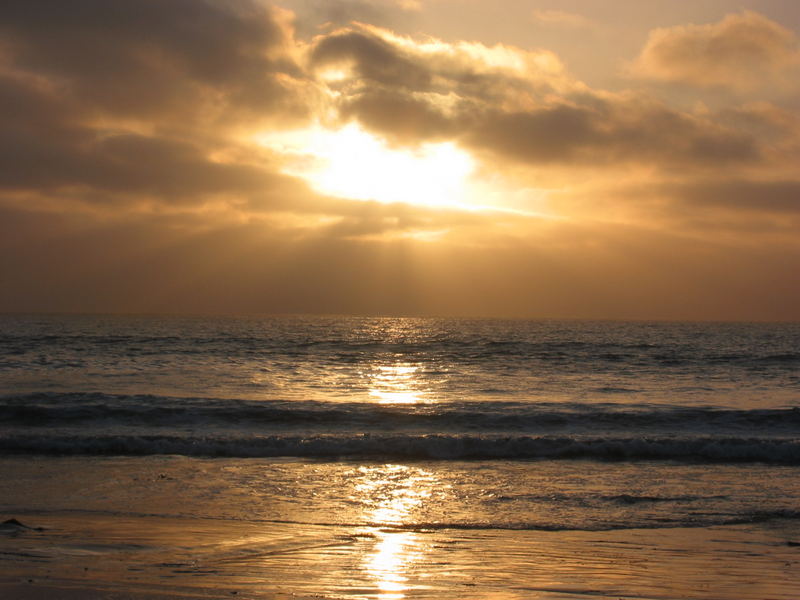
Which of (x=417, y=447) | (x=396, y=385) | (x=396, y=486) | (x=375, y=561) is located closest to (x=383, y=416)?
(x=417, y=447)

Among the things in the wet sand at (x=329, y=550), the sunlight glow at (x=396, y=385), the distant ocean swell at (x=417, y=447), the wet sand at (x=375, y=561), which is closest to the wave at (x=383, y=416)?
the sunlight glow at (x=396, y=385)

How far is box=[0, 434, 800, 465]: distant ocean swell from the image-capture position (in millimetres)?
14828

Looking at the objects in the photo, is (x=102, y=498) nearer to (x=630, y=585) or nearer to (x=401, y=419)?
(x=630, y=585)

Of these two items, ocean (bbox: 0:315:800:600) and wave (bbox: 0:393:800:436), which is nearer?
ocean (bbox: 0:315:800:600)

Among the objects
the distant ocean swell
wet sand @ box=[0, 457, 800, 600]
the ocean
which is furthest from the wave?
wet sand @ box=[0, 457, 800, 600]

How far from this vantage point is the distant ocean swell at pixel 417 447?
1483 centimetres

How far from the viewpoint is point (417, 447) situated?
15.2 m

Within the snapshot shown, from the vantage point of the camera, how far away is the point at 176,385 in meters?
26.0

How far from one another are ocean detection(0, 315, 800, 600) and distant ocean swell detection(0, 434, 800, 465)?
6 centimetres

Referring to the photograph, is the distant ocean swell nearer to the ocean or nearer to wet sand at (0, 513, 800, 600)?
the ocean

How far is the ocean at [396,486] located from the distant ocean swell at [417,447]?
6 cm

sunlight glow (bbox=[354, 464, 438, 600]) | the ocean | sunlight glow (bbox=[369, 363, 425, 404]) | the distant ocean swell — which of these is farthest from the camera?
sunlight glow (bbox=[369, 363, 425, 404])

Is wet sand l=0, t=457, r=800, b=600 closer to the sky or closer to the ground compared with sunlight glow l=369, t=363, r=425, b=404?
closer to the sky

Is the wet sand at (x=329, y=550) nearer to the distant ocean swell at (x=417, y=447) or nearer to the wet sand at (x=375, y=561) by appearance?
the wet sand at (x=375, y=561)
